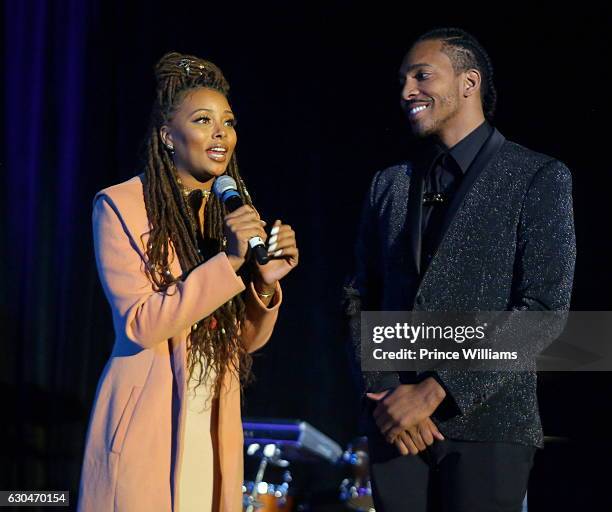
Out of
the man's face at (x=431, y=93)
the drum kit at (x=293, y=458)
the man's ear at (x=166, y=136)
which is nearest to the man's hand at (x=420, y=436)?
the man's face at (x=431, y=93)

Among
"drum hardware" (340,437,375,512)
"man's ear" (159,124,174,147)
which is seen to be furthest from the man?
"drum hardware" (340,437,375,512)

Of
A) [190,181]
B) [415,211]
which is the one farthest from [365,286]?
[190,181]

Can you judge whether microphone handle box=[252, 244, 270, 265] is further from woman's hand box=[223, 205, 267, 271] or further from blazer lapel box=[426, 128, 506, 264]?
blazer lapel box=[426, 128, 506, 264]

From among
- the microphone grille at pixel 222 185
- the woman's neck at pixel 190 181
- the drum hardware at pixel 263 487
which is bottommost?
the drum hardware at pixel 263 487

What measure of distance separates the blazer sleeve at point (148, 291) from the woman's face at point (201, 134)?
0.97ft

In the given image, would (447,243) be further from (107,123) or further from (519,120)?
(107,123)

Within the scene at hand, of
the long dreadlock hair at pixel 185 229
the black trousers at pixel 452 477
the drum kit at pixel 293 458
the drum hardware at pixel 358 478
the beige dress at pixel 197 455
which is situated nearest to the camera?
the black trousers at pixel 452 477

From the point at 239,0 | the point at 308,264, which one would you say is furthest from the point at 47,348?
the point at 239,0

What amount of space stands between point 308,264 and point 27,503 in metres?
1.79

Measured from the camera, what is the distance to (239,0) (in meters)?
4.53

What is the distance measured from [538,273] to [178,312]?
876mm

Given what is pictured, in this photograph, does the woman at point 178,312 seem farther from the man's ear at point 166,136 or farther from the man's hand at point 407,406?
the man's hand at point 407,406

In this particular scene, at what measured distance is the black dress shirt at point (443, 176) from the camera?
2287mm

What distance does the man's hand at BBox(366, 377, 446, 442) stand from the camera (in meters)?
2.09
